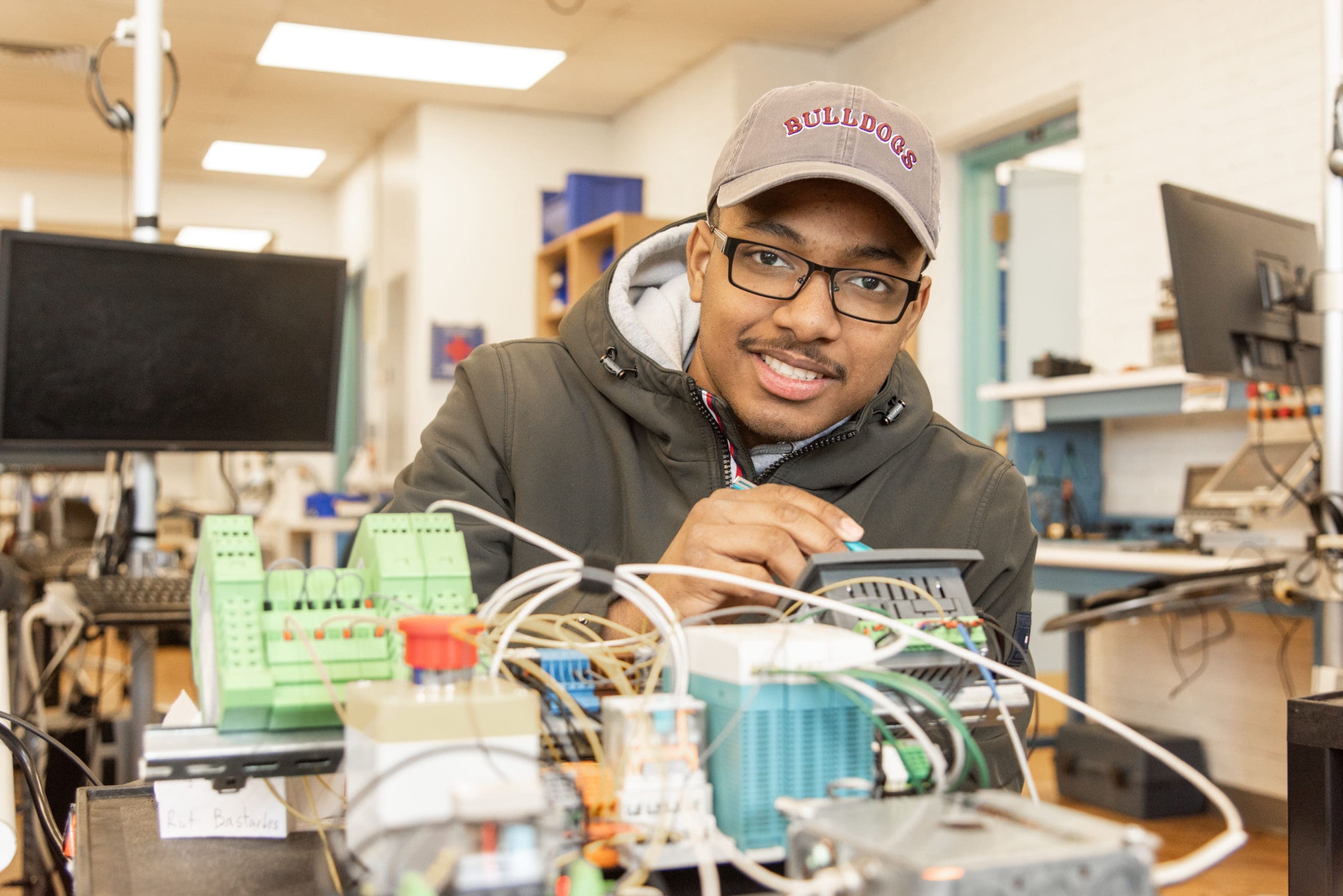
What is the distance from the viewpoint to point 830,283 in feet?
3.94

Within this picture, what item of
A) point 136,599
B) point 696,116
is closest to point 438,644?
point 136,599

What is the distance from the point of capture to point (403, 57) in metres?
5.89

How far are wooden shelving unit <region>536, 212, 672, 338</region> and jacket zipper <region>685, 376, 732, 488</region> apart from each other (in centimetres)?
387

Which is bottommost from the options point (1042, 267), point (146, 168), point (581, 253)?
point (146, 168)

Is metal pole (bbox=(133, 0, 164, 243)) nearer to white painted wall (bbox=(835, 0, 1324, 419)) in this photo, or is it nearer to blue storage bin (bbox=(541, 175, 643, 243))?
white painted wall (bbox=(835, 0, 1324, 419))

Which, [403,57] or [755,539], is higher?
[403,57]

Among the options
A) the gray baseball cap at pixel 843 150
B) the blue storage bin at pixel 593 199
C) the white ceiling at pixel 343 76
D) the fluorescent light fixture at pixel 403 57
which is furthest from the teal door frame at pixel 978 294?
the gray baseball cap at pixel 843 150

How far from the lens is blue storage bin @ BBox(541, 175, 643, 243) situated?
6262 millimetres

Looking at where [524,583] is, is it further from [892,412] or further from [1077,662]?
[1077,662]

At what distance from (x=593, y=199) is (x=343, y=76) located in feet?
4.62

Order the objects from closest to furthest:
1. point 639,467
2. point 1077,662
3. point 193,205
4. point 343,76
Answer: point 639,467 → point 1077,662 → point 343,76 → point 193,205

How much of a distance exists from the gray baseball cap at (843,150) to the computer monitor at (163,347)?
1356 mm

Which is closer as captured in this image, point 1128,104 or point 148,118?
point 148,118

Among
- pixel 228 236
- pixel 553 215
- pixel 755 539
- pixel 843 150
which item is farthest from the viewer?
pixel 228 236
